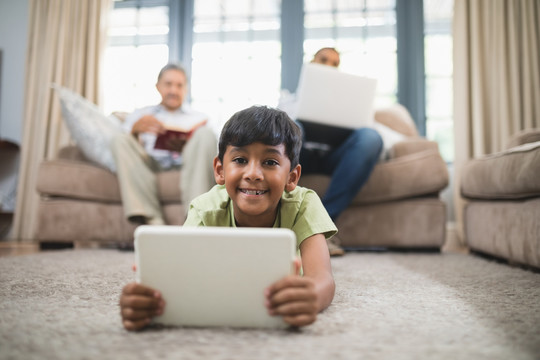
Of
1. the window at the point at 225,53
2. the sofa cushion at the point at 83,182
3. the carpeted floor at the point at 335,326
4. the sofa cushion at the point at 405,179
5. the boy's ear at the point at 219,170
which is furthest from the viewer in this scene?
the window at the point at 225,53

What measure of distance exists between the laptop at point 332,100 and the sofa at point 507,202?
0.50m

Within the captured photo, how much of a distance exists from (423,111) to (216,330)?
2753 mm

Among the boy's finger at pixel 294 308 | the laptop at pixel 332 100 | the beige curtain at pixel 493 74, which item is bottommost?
the boy's finger at pixel 294 308

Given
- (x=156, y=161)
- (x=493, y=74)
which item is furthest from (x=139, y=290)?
(x=493, y=74)

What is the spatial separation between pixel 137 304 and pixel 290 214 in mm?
381

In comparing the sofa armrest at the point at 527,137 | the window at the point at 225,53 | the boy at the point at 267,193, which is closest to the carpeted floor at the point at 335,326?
the boy at the point at 267,193

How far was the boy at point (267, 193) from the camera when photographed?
2.53ft

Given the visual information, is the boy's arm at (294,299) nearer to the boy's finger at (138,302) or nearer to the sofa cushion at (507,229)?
the boy's finger at (138,302)

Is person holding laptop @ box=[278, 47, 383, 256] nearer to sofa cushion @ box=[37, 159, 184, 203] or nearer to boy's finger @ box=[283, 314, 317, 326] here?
sofa cushion @ box=[37, 159, 184, 203]

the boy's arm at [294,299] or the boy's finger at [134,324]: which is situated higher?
A: the boy's arm at [294,299]

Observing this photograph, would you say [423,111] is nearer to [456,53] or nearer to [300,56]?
[456,53]

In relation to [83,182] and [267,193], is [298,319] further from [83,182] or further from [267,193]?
[83,182]

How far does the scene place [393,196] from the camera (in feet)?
5.95

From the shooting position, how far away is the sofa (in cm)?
119
